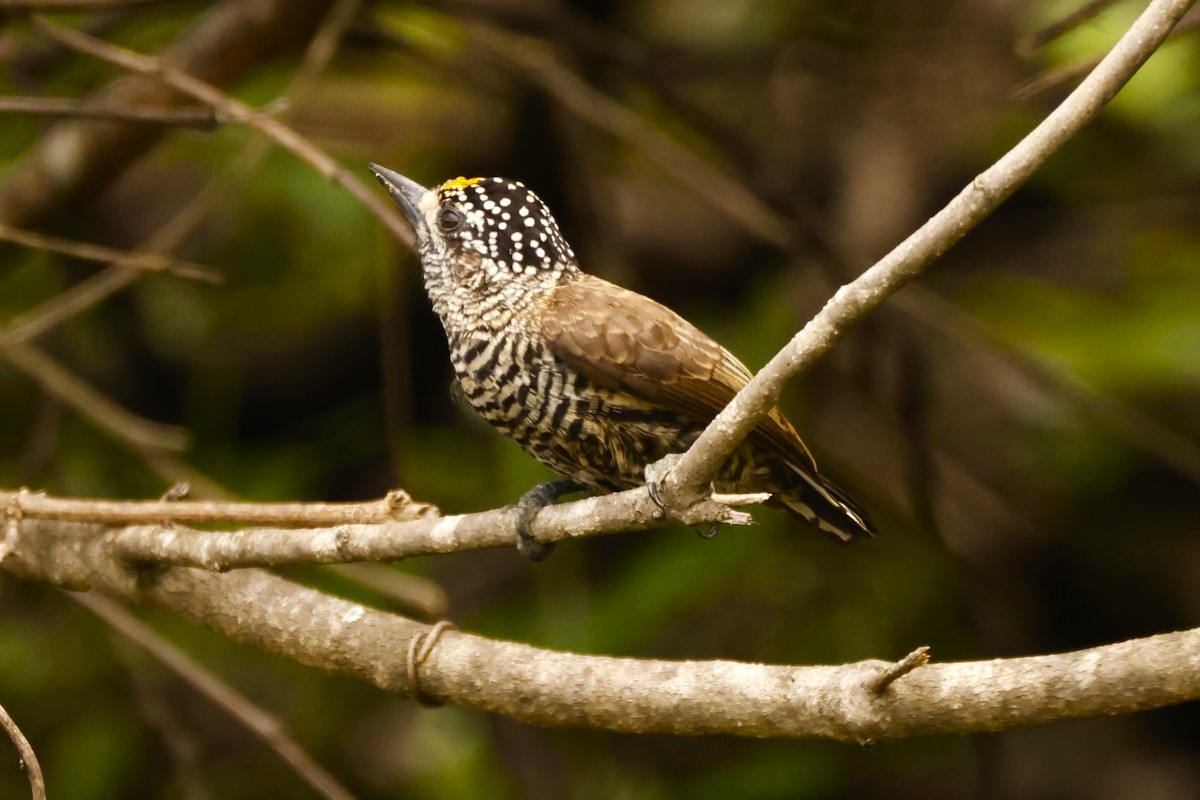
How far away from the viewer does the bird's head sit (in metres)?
2.96

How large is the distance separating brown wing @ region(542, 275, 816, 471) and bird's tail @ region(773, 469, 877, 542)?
15 centimetres

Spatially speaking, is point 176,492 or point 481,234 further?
point 481,234

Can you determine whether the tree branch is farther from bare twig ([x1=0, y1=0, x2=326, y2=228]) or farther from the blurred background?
bare twig ([x1=0, y1=0, x2=326, y2=228])

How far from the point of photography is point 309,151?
9.50 feet

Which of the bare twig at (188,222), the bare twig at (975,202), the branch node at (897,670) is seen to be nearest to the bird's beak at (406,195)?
the bare twig at (188,222)

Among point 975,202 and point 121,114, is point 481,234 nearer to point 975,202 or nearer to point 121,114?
point 121,114

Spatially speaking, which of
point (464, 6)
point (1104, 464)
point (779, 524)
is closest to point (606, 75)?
point (464, 6)

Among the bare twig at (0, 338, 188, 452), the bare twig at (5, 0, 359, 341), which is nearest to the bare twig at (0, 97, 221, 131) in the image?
the bare twig at (5, 0, 359, 341)

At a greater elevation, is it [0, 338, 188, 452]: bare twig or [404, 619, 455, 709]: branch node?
[0, 338, 188, 452]: bare twig

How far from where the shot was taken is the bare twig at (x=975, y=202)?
1728mm

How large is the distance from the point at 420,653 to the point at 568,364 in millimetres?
626

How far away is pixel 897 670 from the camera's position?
1.83m

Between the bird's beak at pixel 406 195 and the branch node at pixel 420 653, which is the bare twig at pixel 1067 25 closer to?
the bird's beak at pixel 406 195

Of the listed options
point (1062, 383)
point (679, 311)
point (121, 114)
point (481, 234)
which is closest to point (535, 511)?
point (481, 234)
